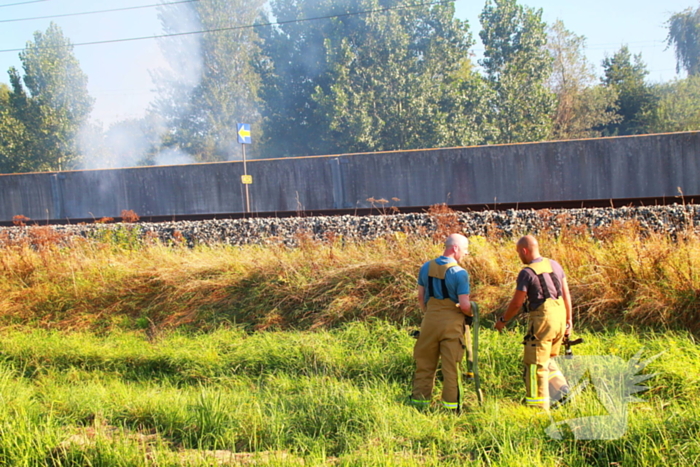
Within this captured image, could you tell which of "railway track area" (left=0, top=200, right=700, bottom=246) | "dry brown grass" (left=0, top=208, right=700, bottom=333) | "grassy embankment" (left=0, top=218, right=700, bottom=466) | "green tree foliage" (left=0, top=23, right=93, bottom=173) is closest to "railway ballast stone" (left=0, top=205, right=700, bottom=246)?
"railway track area" (left=0, top=200, right=700, bottom=246)

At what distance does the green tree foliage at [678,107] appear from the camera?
1353 inches

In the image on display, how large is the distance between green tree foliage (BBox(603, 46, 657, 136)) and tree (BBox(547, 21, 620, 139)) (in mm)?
1110

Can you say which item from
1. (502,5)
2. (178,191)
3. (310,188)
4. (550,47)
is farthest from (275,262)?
(550,47)

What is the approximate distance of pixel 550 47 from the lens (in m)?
39.2

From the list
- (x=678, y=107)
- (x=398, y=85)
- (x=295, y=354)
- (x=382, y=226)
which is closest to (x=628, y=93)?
(x=678, y=107)

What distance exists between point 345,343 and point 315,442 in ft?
7.42

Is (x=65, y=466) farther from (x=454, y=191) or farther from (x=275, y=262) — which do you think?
(x=454, y=191)

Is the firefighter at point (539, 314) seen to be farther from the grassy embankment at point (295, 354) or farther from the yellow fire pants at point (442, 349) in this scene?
the yellow fire pants at point (442, 349)

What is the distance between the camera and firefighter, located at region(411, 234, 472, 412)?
4516 millimetres

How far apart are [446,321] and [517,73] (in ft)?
94.6

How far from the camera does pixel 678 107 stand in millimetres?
34969

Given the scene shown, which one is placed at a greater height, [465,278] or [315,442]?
[465,278]

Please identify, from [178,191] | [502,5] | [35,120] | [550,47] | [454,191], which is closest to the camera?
[454,191]

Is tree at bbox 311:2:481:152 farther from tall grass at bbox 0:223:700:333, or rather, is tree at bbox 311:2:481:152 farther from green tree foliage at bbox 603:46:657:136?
tall grass at bbox 0:223:700:333
